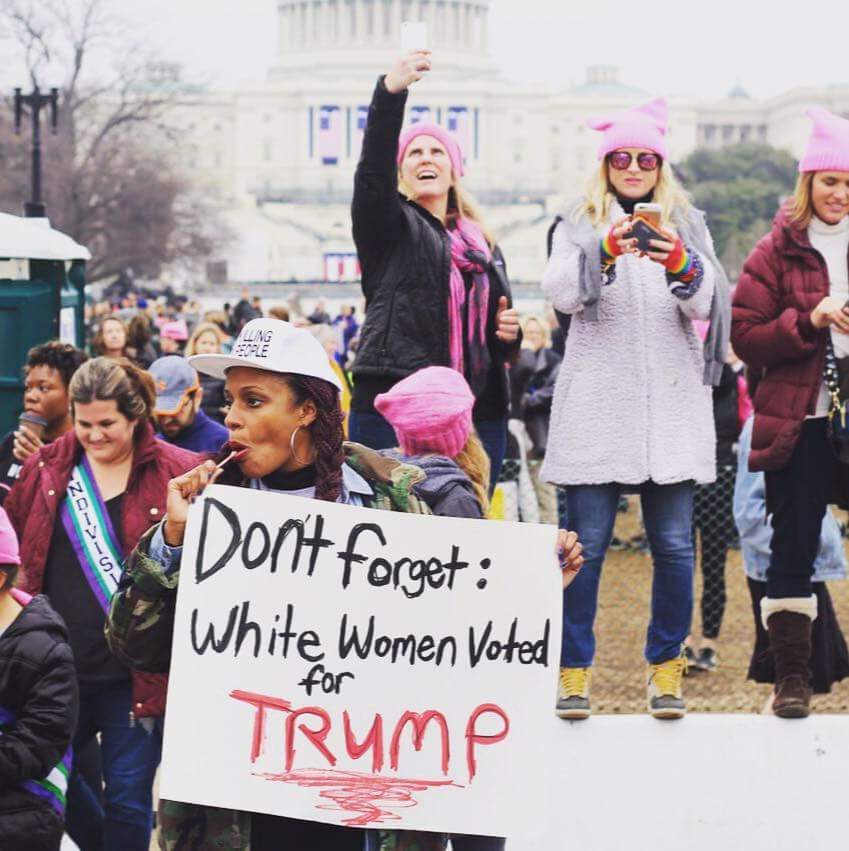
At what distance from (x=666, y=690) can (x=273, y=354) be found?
248 centimetres

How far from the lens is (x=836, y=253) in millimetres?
5789

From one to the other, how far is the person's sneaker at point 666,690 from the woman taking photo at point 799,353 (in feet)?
0.98

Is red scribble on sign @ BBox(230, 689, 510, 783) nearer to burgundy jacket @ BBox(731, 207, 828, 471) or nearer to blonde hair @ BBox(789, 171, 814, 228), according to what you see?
burgundy jacket @ BBox(731, 207, 828, 471)

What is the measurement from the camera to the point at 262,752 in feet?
11.8

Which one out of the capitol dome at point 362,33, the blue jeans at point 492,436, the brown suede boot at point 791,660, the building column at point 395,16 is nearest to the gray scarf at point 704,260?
the blue jeans at point 492,436

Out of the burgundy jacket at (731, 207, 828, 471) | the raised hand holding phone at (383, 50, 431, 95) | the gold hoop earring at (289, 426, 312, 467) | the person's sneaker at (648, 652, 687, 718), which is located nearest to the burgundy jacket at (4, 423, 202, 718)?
the raised hand holding phone at (383, 50, 431, 95)

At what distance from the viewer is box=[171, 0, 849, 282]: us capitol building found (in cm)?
11038

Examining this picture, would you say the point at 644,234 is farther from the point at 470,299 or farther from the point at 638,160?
the point at 470,299

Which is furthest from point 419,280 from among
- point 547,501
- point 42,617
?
point 547,501

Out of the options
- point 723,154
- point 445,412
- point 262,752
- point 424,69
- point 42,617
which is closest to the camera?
point 262,752

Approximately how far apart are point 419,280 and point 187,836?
8.45 ft

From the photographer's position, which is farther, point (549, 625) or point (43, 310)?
point (43, 310)

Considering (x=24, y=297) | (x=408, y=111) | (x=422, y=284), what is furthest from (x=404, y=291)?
(x=408, y=111)

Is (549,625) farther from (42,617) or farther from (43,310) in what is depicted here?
(43,310)
